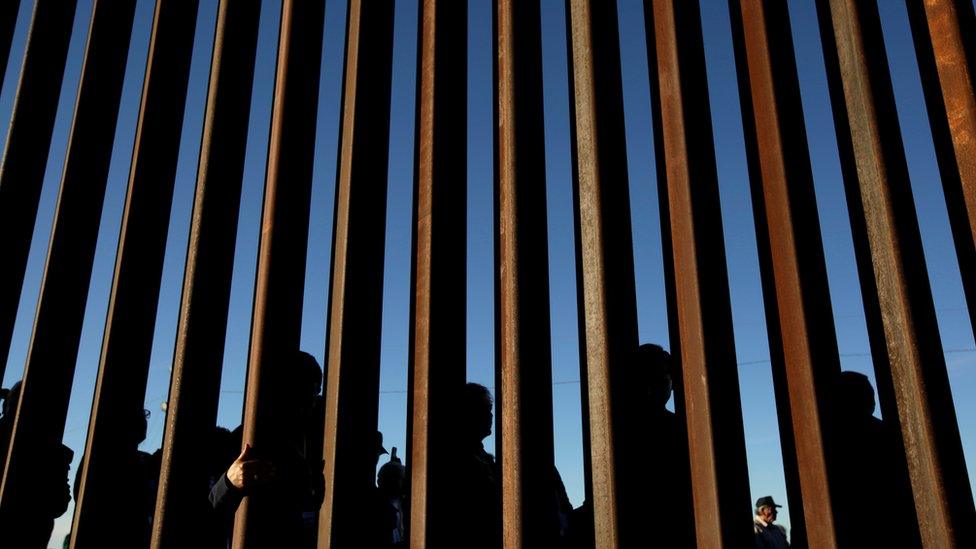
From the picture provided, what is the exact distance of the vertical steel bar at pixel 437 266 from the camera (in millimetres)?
1673

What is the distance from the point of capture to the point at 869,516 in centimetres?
170

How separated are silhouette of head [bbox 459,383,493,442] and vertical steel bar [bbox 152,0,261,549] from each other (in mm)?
1392

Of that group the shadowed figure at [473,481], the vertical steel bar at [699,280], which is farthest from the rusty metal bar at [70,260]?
the vertical steel bar at [699,280]

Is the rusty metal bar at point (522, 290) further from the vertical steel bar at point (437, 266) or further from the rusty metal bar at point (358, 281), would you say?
the rusty metal bar at point (358, 281)

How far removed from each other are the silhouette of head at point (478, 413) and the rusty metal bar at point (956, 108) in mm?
1789

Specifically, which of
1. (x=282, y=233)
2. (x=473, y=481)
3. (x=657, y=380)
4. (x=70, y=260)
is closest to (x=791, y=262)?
(x=282, y=233)

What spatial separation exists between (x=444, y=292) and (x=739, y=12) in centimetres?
105

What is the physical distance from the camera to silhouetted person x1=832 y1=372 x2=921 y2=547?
151 centimetres

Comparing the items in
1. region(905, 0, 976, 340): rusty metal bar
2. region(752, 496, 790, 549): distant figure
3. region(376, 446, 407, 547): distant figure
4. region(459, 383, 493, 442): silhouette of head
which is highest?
region(905, 0, 976, 340): rusty metal bar

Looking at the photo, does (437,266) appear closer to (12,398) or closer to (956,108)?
(956,108)

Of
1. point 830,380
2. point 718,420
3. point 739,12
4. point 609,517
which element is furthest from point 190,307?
point 739,12

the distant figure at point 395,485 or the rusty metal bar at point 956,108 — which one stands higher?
the rusty metal bar at point 956,108

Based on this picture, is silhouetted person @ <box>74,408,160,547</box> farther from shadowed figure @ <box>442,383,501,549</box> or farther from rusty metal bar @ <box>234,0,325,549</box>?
shadowed figure @ <box>442,383,501,549</box>

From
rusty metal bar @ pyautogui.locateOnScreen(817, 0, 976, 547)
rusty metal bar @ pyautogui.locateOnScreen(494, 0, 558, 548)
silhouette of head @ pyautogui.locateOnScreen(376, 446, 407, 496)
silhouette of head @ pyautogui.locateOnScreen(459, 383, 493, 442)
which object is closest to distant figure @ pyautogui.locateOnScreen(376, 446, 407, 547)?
silhouette of head @ pyautogui.locateOnScreen(376, 446, 407, 496)
